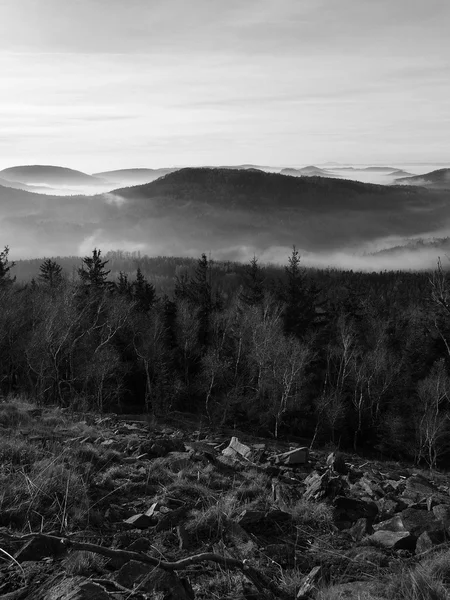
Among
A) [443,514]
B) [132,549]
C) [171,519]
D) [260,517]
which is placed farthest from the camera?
[443,514]

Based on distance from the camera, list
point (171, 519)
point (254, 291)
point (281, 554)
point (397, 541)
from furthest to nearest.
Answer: point (254, 291) < point (171, 519) < point (397, 541) < point (281, 554)

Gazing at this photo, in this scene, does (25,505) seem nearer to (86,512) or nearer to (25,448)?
(86,512)

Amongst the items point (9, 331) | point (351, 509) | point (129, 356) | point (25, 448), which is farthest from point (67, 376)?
point (351, 509)

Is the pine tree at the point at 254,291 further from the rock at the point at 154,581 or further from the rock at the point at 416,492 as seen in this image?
the rock at the point at 154,581

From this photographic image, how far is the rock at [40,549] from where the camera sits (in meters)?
4.11

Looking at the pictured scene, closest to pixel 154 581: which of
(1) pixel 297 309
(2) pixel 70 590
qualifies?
(2) pixel 70 590

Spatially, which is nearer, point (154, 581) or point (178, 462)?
point (154, 581)

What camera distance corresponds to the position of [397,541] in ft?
18.3

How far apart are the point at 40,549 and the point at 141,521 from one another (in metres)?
1.65

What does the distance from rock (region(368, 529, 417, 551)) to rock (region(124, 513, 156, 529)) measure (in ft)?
8.92

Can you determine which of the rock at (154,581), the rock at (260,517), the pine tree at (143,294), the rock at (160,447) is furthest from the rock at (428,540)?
the pine tree at (143,294)

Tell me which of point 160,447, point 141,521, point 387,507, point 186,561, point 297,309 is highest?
point 186,561

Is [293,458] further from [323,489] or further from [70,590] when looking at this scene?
[70,590]

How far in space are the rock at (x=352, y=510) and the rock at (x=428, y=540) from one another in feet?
4.25
